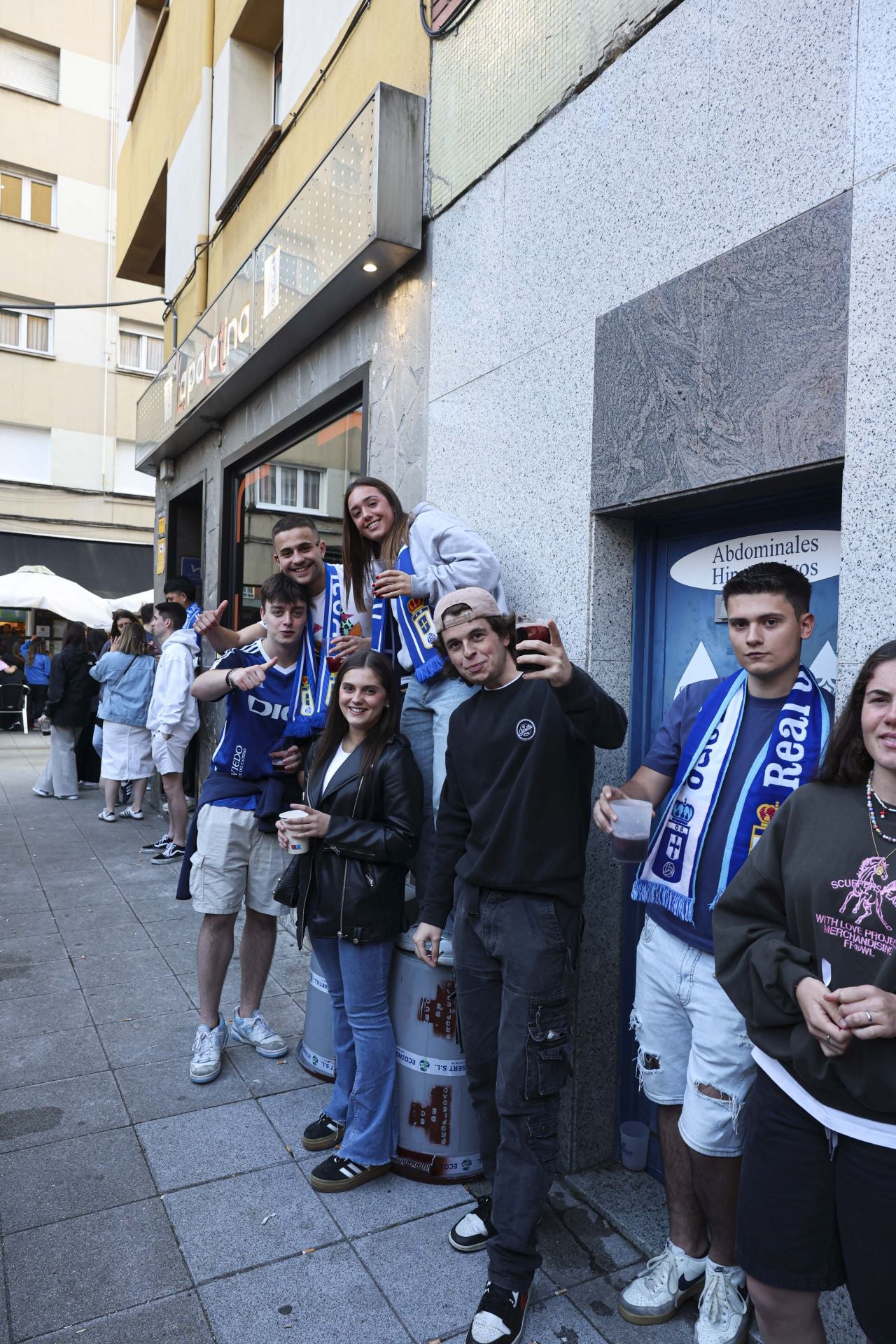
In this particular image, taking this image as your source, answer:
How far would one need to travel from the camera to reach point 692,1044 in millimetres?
2443

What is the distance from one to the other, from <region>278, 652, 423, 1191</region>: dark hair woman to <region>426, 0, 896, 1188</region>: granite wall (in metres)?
0.70

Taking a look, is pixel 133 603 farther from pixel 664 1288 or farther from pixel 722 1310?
pixel 722 1310

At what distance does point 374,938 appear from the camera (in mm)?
3037

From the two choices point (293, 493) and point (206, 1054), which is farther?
point (293, 493)

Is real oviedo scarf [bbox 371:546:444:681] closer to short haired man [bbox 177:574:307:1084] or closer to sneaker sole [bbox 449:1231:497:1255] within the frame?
short haired man [bbox 177:574:307:1084]

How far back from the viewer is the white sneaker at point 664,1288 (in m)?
2.45

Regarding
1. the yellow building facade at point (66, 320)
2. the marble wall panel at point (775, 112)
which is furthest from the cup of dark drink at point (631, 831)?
the yellow building facade at point (66, 320)

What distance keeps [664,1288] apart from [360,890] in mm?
1462

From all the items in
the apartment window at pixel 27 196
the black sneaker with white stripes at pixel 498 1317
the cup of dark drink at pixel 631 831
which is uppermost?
the apartment window at pixel 27 196

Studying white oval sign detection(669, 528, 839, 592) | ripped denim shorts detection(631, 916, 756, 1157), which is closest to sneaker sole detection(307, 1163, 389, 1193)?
ripped denim shorts detection(631, 916, 756, 1157)

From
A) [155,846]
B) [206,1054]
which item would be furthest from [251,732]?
[155,846]

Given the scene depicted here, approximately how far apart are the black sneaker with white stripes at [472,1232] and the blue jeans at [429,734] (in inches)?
41.0

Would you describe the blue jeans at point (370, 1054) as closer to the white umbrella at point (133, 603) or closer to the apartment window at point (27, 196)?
the white umbrella at point (133, 603)

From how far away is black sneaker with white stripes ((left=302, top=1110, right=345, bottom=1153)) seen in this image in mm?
3211
